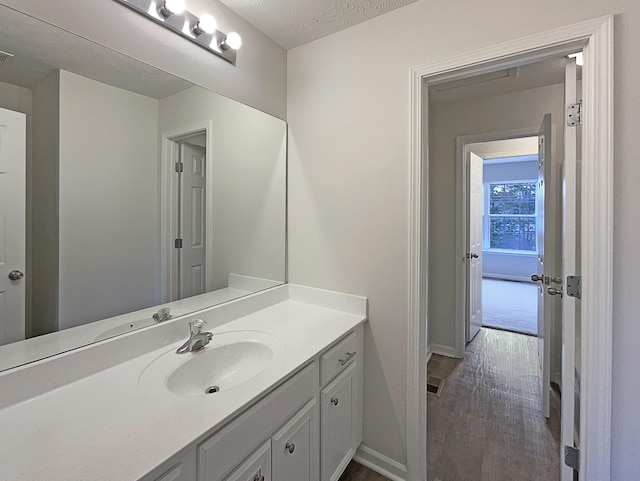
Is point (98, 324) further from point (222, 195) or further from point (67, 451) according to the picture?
point (222, 195)

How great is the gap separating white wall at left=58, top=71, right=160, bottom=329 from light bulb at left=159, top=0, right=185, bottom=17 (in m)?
0.36

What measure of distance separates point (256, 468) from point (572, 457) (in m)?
1.27

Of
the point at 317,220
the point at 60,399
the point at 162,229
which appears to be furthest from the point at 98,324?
the point at 317,220

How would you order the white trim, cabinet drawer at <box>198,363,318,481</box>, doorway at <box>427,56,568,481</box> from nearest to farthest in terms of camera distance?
cabinet drawer at <box>198,363,318,481</box> < doorway at <box>427,56,568,481</box> < the white trim

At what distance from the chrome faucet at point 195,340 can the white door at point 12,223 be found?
1.62 feet

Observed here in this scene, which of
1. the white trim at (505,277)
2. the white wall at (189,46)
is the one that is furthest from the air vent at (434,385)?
the white trim at (505,277)

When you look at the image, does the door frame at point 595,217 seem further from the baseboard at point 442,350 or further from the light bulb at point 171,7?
the baseboard at point 442,350

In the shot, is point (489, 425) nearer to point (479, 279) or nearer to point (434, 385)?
point (434, 385)

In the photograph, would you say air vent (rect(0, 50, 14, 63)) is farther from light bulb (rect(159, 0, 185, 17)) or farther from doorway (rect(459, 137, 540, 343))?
doorway (rect(459, 137, 540, 343))

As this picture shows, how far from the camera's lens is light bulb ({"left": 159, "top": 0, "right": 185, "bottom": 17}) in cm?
123

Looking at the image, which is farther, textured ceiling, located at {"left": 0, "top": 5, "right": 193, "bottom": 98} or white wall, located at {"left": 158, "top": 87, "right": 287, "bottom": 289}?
white wall, located at {"left": 158, "top": 87, "right": 287, "bottom": 289}

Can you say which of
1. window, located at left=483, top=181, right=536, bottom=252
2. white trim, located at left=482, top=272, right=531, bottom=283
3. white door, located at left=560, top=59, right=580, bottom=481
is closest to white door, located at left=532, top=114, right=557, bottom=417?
white door, located at left=560, top=59, right=580, bottom=481

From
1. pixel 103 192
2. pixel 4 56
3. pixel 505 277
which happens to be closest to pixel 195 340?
pixel 103 192

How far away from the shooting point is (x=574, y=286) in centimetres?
122
